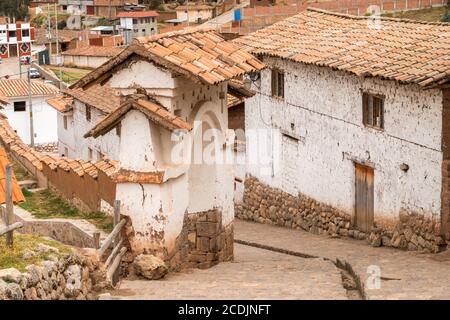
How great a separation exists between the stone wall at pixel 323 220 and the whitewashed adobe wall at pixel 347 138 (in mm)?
196

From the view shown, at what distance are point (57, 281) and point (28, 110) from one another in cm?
4217

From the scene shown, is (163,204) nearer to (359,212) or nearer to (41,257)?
(41,257)

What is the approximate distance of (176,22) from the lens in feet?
303

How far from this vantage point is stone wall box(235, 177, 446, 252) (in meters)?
16.9

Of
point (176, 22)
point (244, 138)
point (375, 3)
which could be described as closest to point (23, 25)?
point (176, 22)

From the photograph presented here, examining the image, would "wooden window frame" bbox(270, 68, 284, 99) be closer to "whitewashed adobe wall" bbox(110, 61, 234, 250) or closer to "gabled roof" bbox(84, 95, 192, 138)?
"whitewashed adobe wall" bbox(110, 61, 234, 250)

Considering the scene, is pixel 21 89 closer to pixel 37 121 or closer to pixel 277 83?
pixel 37 121

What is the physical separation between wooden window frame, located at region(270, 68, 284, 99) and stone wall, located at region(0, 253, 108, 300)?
12077 millimetres

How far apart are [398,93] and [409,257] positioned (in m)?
2.95

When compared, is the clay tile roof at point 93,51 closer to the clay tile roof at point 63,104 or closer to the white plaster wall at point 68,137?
the white plaster wall at point 68,137

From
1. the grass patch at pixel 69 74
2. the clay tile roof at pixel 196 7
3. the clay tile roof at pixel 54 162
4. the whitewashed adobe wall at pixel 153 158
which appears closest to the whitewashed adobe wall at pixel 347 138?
the whitewashed adobe wall at pixel 153 158

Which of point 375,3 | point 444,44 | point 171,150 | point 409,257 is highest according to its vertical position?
point 375,3

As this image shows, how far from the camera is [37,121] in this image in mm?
51281

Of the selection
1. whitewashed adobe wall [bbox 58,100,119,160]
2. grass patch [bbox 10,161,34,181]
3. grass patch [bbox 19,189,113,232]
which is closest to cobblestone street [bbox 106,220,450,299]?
grass patch [bbox 19,189,113,232]
